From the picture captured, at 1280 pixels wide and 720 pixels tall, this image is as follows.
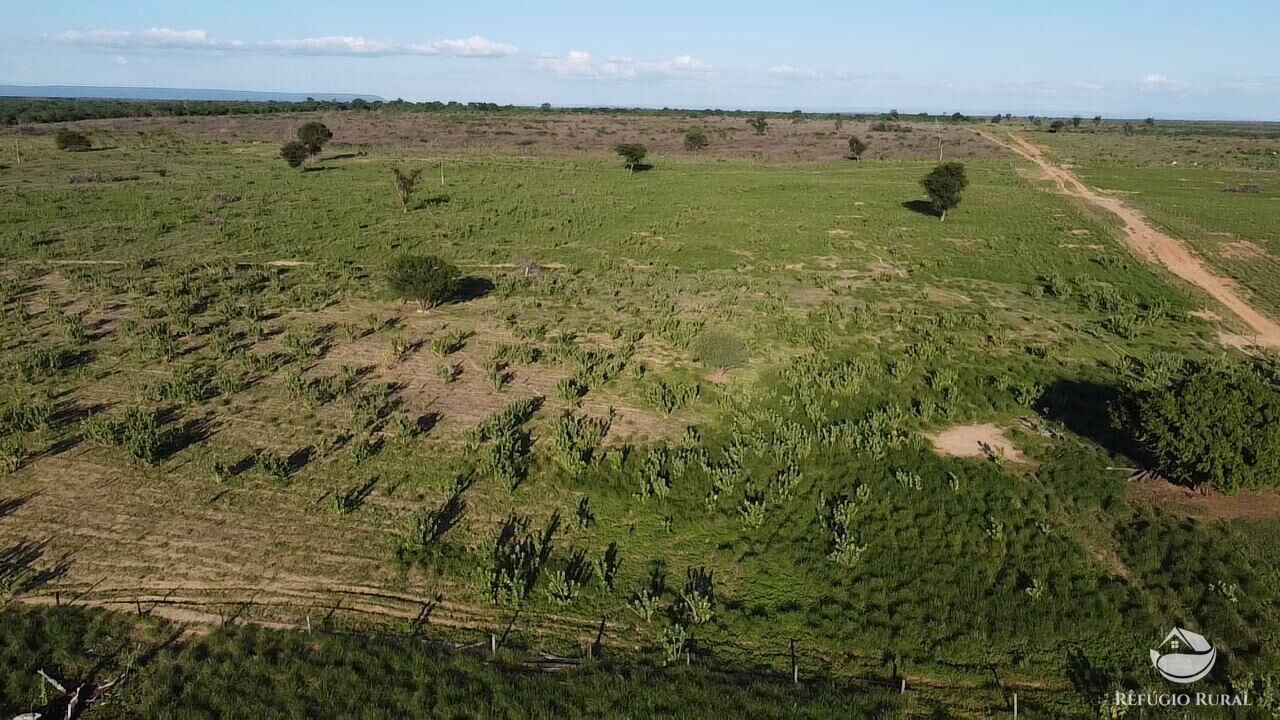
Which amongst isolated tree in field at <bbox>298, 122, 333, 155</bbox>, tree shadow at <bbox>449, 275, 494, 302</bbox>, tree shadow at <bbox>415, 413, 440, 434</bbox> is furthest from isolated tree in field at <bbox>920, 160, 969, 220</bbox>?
isolated tree in field at <bbox>298, 122, 333, 155</bbox>

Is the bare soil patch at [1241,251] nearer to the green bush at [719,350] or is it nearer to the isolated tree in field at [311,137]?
the green bush at [719,350]

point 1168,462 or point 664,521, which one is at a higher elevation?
point 1168,462

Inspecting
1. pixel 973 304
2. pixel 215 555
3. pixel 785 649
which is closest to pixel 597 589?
pixel 785 649

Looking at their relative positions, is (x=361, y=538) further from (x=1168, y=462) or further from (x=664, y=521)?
(x=1168, y=462)

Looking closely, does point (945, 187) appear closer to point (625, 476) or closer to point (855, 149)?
point (855, 149)

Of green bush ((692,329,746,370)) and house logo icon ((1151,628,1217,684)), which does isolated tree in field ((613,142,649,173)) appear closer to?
green bush ((692,329,746,370))

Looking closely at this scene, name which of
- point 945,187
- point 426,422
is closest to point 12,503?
point 426,422
